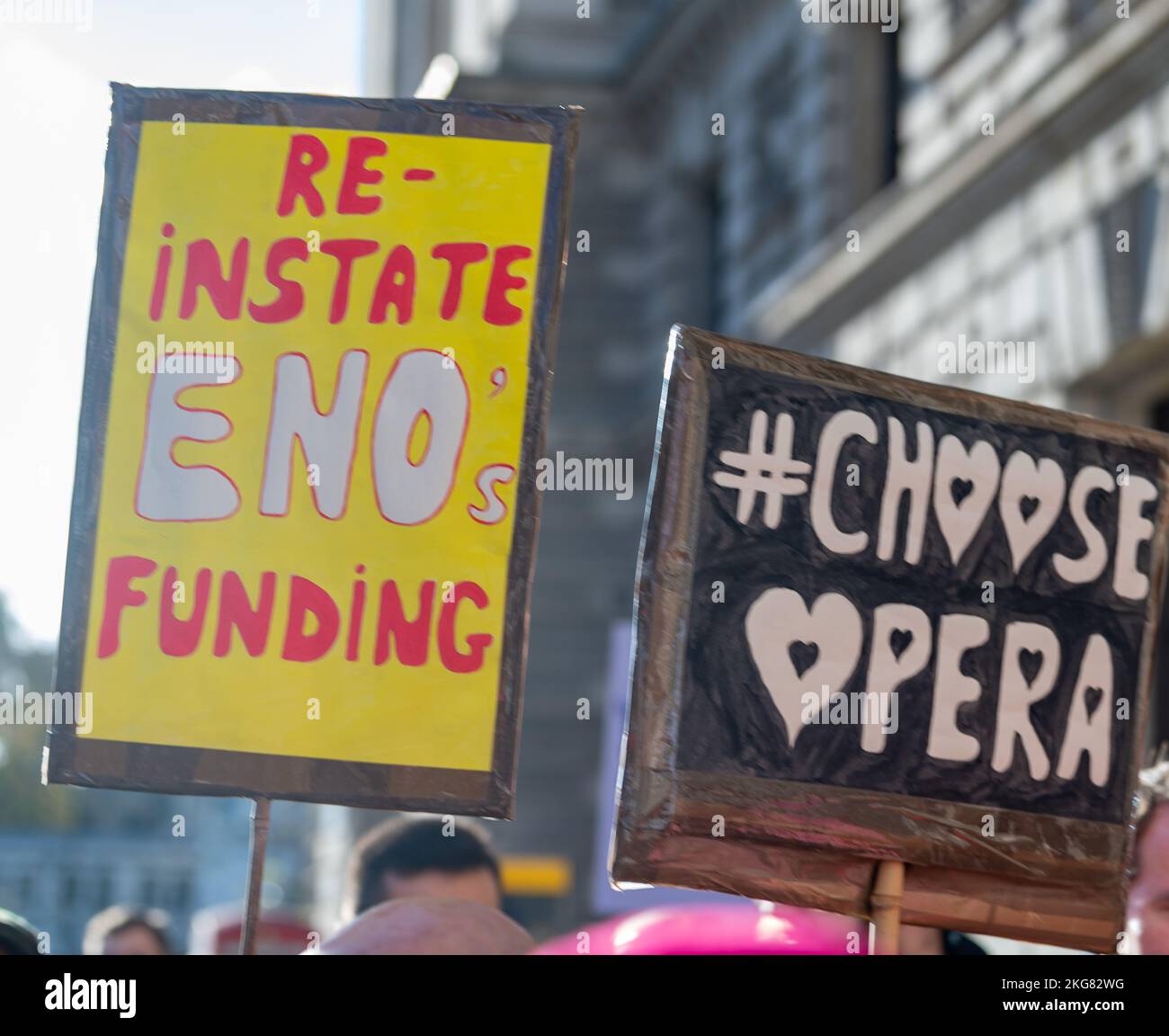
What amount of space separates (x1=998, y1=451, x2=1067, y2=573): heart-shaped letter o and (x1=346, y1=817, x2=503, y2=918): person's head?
1850 mm

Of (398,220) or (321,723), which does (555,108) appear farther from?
(321,723)

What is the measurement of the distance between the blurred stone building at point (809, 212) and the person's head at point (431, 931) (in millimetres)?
3825

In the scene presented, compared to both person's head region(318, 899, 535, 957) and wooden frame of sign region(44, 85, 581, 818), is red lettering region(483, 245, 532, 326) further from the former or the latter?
person's head region(318, 899, 535, 957)

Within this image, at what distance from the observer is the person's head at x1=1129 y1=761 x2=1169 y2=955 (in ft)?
12.0

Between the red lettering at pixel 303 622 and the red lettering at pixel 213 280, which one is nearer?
the red lettering at pixel 303 622

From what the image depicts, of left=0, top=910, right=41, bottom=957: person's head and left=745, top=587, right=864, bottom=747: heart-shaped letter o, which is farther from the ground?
left=745, top=587, right=864, bottom=747: heart-shaped letter o

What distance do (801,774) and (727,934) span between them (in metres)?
0.55

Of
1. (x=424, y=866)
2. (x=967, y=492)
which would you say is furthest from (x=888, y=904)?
(x=424, y=866)

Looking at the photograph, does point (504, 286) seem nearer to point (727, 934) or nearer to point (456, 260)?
point (456, 260)

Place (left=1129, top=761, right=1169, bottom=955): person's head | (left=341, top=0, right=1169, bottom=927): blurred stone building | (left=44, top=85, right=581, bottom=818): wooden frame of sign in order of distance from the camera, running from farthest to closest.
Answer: (left=341, top=0, right=1169, bottom=927): blurred stone building → (left=1129, top=761, right=1169, bottom=955): person's head → (left=44, top=85, right=581, bottom=818): wooden frame of sign

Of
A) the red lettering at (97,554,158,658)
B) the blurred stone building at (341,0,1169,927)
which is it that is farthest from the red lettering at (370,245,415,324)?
the blurred stone building at (341,0,1169,927)

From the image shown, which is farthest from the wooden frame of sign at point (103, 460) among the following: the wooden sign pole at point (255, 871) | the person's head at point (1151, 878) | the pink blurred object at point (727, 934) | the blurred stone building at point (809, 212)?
the blurred stone building at point (809, 212)

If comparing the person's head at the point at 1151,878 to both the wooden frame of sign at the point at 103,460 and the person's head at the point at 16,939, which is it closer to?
the wooden frame of sign at the point at 103,460

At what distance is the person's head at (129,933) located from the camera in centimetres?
660
